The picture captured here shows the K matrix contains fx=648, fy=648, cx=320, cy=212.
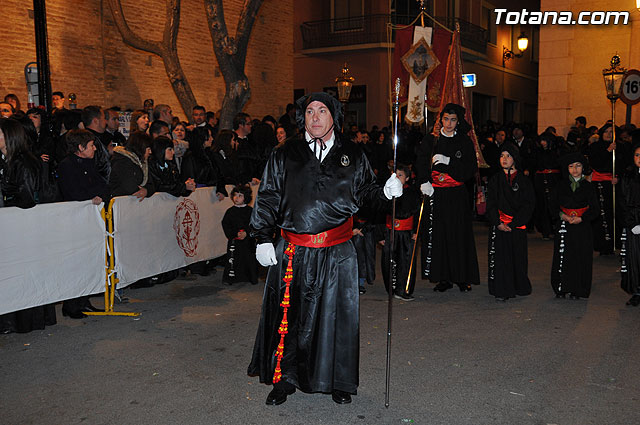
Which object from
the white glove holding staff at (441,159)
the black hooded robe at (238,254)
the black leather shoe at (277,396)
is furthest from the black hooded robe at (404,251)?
the black leather shoe at (277,396)

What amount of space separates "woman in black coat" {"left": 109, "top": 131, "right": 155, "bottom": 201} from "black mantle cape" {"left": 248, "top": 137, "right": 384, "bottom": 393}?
A: 11.7 feet

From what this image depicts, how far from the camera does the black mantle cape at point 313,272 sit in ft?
15.0

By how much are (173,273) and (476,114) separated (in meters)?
26.6

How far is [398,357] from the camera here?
18.6 feet

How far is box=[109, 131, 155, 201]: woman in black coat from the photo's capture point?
26.0 feet

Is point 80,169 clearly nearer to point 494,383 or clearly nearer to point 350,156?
point 350,156

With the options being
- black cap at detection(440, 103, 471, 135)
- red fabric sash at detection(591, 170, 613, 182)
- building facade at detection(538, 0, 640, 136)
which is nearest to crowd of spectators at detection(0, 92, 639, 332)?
red fabric sash at detection(591, 170, 613, 182)

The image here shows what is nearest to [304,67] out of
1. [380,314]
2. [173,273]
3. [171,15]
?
[171,15]

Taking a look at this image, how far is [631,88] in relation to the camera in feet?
39.0

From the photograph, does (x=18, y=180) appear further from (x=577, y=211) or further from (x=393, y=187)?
(x=577, y=211)

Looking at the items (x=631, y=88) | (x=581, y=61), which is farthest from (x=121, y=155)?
(x=581, y=61)

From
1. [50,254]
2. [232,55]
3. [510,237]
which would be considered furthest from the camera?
[232,55]

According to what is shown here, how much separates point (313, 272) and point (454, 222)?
3870 mm

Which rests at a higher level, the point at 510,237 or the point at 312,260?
the point at 312,260
